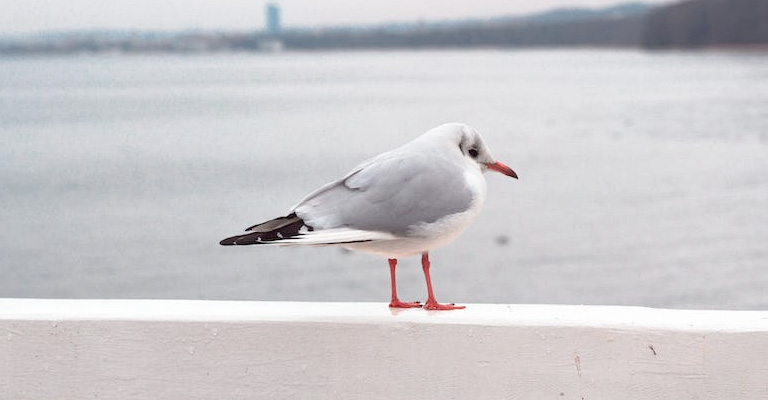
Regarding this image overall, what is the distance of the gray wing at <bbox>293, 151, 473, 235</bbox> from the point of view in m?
1.46

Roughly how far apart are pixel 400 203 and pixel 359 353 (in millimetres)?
215

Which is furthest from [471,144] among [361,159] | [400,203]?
[361,159]

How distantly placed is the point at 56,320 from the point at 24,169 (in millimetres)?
28610

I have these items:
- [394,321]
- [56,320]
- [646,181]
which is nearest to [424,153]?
[394,321]

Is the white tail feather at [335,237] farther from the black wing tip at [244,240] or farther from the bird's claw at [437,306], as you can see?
the bird's claw at [437,306]

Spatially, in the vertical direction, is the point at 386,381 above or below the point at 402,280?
above

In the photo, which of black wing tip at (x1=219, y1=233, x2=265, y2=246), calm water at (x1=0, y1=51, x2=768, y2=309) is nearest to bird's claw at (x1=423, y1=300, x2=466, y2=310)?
black wing tip at (x1=219, y1=233, x2=265, y2=246)

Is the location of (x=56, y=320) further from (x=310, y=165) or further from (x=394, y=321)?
(x=310, y=165)

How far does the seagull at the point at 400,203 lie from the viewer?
4.77 feet

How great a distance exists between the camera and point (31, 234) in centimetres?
1978

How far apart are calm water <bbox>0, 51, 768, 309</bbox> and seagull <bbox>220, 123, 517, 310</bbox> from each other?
1036cm

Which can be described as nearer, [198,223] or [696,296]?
[696,296]

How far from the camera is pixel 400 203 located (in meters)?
1.48

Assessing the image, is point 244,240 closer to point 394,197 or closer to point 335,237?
point 335,237
